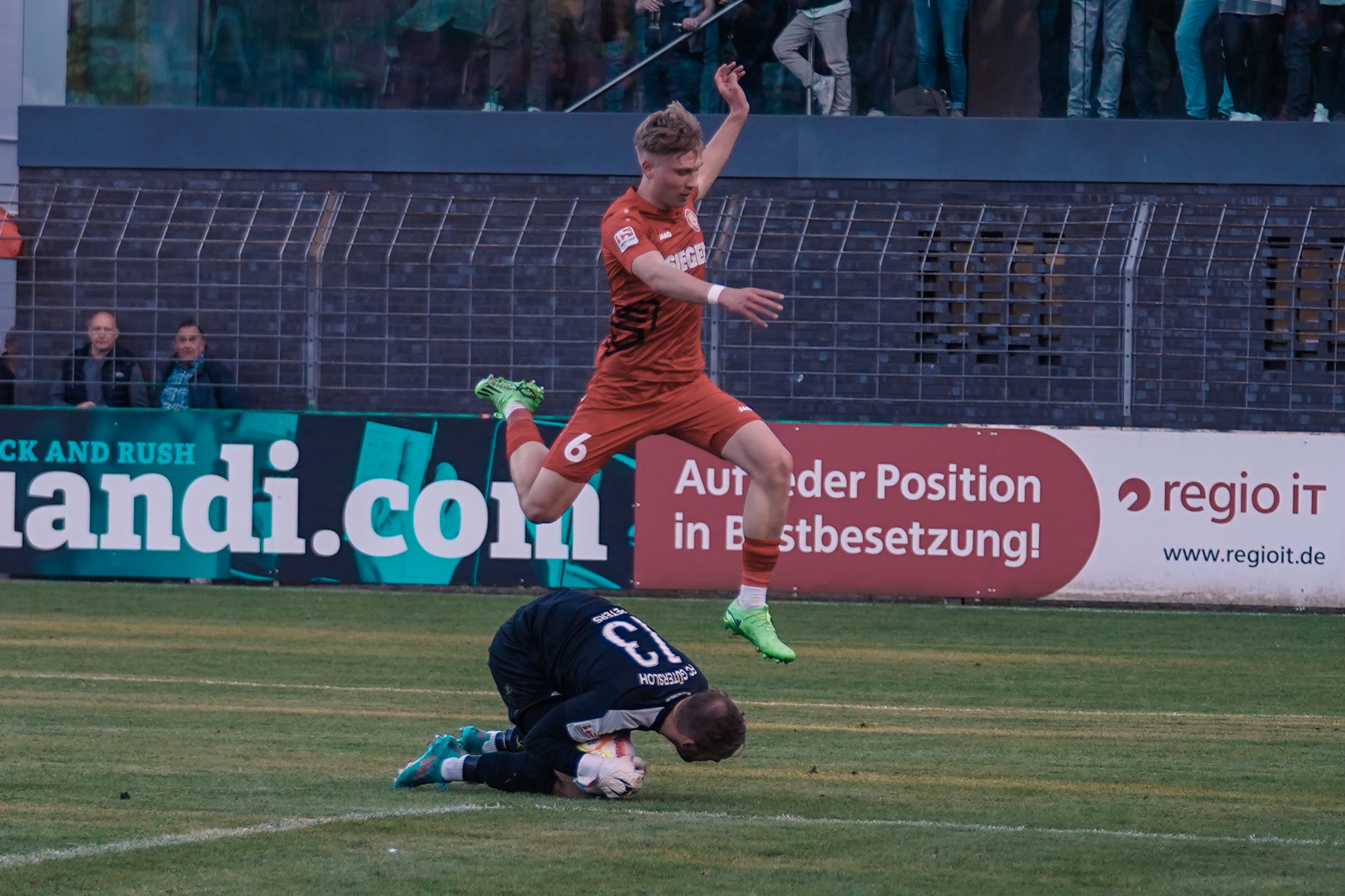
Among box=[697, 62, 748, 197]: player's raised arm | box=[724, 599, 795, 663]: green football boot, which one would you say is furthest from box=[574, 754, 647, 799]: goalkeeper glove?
box=[697, 62, 748, 197]: player's raised arm

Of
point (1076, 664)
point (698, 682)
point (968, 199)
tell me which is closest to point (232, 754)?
point (698, 682)

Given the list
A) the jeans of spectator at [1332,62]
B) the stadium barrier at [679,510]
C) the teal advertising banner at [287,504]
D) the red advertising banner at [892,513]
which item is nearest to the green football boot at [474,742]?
the stadium barrier at [679,510]

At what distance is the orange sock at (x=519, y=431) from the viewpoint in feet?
26.6

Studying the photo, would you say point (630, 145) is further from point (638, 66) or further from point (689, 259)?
point (689, 259)

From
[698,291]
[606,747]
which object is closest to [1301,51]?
[698,291]

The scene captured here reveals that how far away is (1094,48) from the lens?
17969mm

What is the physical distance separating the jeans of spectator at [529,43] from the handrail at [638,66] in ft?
1.41

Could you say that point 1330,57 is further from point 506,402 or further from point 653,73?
Answer: point 506,402

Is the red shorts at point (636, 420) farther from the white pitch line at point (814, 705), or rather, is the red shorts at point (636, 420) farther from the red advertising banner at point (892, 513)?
the red advertising banner at point (892, 513)

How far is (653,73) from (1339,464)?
7960mm

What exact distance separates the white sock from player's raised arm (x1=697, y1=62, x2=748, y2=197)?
5.40ft

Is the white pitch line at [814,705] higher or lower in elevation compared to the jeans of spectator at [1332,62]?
lower

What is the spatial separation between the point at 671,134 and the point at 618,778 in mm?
2504

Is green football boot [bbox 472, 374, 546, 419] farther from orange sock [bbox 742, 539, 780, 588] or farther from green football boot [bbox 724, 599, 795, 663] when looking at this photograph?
green football boot [bbox 724, 599, 795, 663]
